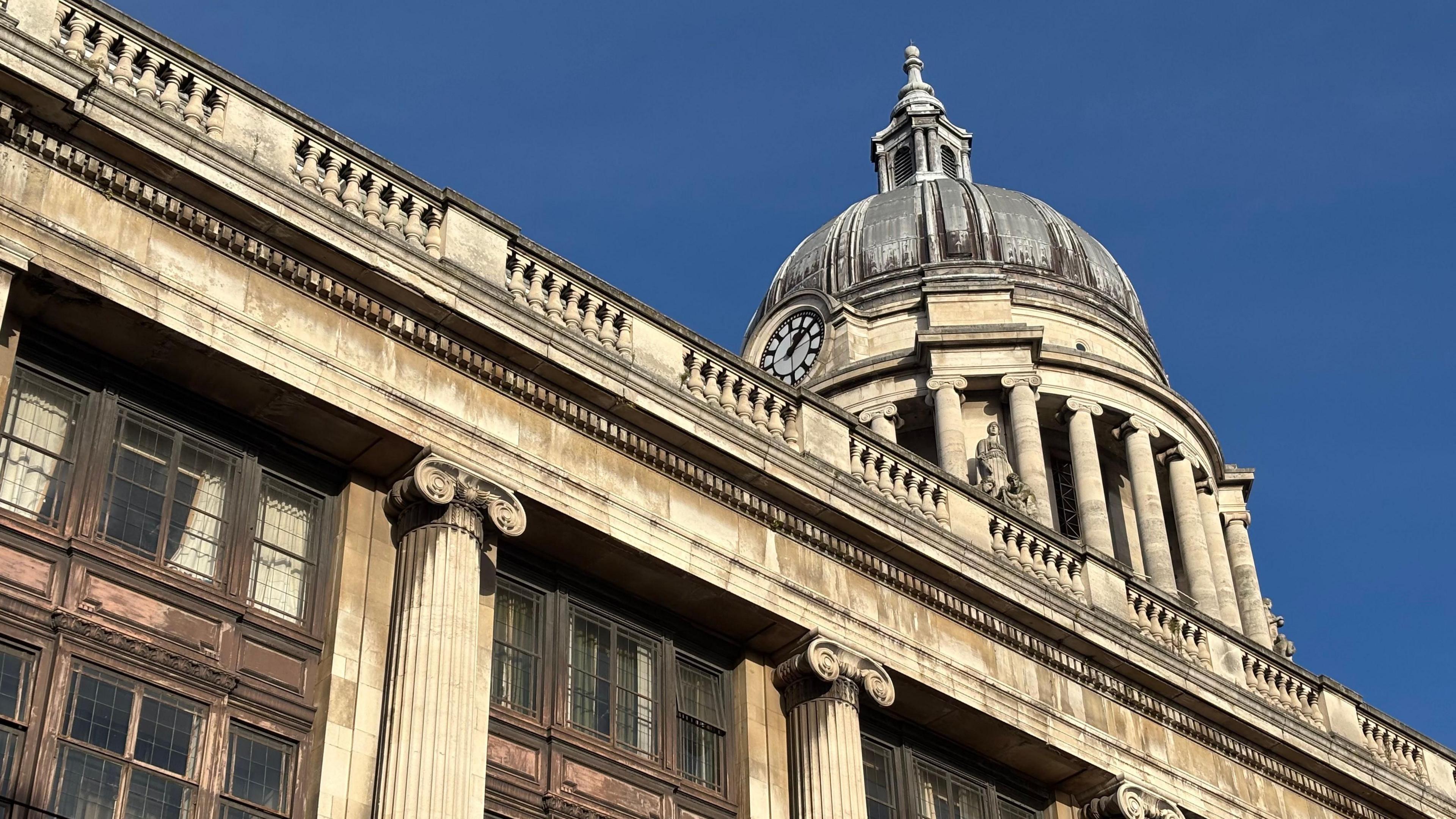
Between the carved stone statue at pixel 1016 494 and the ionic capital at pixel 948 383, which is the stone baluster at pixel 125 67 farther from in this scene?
the ionic capital at pixel 948 383

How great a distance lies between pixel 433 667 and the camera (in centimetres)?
1758

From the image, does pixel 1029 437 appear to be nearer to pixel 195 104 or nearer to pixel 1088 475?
pixel 1088 475

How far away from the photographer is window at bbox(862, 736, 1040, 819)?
21891mm

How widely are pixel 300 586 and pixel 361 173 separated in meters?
4.53

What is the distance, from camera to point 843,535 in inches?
878

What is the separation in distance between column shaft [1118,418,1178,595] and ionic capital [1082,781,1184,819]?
22.7m

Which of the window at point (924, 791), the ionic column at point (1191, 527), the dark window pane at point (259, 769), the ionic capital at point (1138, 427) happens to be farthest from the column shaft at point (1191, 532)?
the dark window pane at point (259, 769)

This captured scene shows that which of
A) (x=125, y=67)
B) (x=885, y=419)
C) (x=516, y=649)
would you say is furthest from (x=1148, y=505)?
(x=125, y=67)

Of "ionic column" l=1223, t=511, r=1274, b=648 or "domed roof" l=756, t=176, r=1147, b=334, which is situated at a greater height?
"domed roof" l=756, t=176, r=1147, b=334

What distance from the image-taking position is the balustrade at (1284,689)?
27.2 metres

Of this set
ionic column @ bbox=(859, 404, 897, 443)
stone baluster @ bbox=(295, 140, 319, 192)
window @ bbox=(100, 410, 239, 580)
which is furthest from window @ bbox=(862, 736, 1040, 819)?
ionic column @ bbox=(859, 404, 897, 443)

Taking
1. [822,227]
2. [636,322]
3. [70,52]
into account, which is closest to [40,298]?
[70,52]

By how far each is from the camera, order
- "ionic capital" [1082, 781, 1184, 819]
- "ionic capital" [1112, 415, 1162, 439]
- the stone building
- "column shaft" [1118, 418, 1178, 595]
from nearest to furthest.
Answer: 1. the stone building
2. "ionic capital" [1082, 781, 1184, 819]
3. "column shaft" [1118, 418, 1178, 595]
4. "ionic capital" [1112, 415, 1162, 439]

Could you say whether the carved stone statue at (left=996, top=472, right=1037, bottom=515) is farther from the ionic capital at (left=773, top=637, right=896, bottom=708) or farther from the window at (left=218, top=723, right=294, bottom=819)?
the window at (left=218, top=723, right=294, bottom=819)
